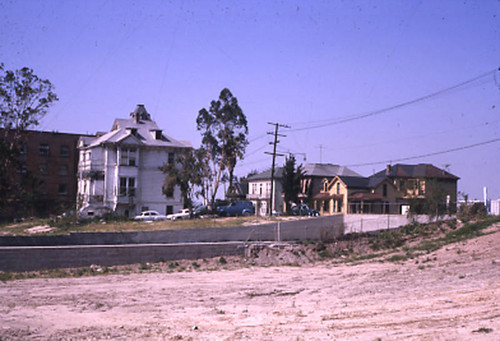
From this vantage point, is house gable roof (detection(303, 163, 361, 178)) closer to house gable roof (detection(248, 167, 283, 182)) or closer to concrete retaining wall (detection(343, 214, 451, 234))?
house gable roof (detection(248, 167, 283, 182))

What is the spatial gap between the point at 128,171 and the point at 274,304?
A: 4734 centimetres

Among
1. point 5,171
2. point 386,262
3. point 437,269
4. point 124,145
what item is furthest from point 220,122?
point 437,269

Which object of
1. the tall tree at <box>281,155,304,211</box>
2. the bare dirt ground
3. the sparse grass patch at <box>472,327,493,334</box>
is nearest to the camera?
the sparse grass patch at <box>472,327,493,334</box>

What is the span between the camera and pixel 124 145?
61531 millimetres

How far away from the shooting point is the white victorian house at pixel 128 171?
6094 cm

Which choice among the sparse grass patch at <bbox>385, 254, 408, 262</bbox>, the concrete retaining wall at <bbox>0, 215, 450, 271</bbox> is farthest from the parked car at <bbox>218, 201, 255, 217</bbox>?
the sparse grass patch at <bbox>385, 254, 408, 262</bbox>

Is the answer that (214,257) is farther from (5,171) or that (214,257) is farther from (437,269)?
(5,171)

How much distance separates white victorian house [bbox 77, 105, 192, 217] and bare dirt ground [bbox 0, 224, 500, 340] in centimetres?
3748

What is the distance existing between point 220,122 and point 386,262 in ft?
158

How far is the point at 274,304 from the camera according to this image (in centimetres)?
1669

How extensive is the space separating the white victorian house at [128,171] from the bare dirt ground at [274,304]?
37.5m

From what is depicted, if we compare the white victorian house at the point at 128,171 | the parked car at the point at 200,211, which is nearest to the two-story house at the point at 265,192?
the parked car at the point at 200,211

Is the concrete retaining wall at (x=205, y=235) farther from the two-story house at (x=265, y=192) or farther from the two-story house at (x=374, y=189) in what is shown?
the two-story house at (x=265, y=192)

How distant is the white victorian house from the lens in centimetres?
6094
